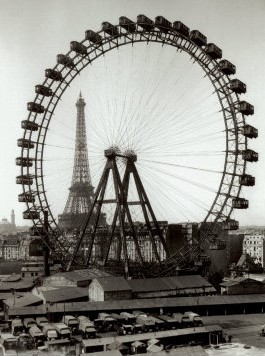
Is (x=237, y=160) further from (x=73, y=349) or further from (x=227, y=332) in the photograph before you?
(x=73, y=349)

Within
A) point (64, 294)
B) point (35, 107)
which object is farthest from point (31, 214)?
point (64, 294)

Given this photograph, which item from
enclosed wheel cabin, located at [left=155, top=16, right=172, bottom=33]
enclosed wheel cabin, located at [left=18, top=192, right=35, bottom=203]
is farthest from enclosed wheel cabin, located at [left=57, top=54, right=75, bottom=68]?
enclosed wheel cabin, located at [left=18, top=192, right=35, bottom=203]

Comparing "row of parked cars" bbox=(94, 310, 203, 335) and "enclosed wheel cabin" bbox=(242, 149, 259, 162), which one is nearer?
"row of parked cars" bbox=(94, 310, 203, 335)

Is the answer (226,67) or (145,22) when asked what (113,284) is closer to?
(226,67)

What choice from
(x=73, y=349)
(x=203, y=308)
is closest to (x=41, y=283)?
(x=203, y=308)

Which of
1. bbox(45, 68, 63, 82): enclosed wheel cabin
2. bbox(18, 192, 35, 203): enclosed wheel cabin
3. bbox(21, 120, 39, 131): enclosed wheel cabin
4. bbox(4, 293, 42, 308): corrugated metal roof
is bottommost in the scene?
bbox(4, 293, 42, 308): corrugated metal roof

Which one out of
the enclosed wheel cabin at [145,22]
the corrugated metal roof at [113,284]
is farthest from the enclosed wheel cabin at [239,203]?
the enclosed wheel cabin at [145,22]

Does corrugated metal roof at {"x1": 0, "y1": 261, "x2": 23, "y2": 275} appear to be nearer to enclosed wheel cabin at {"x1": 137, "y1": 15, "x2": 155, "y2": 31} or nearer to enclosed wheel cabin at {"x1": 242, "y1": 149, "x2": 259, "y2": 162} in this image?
enclosed wheel cabin at {"x1": 137, "y1": 15, "x2": 155, "y2": 31}
